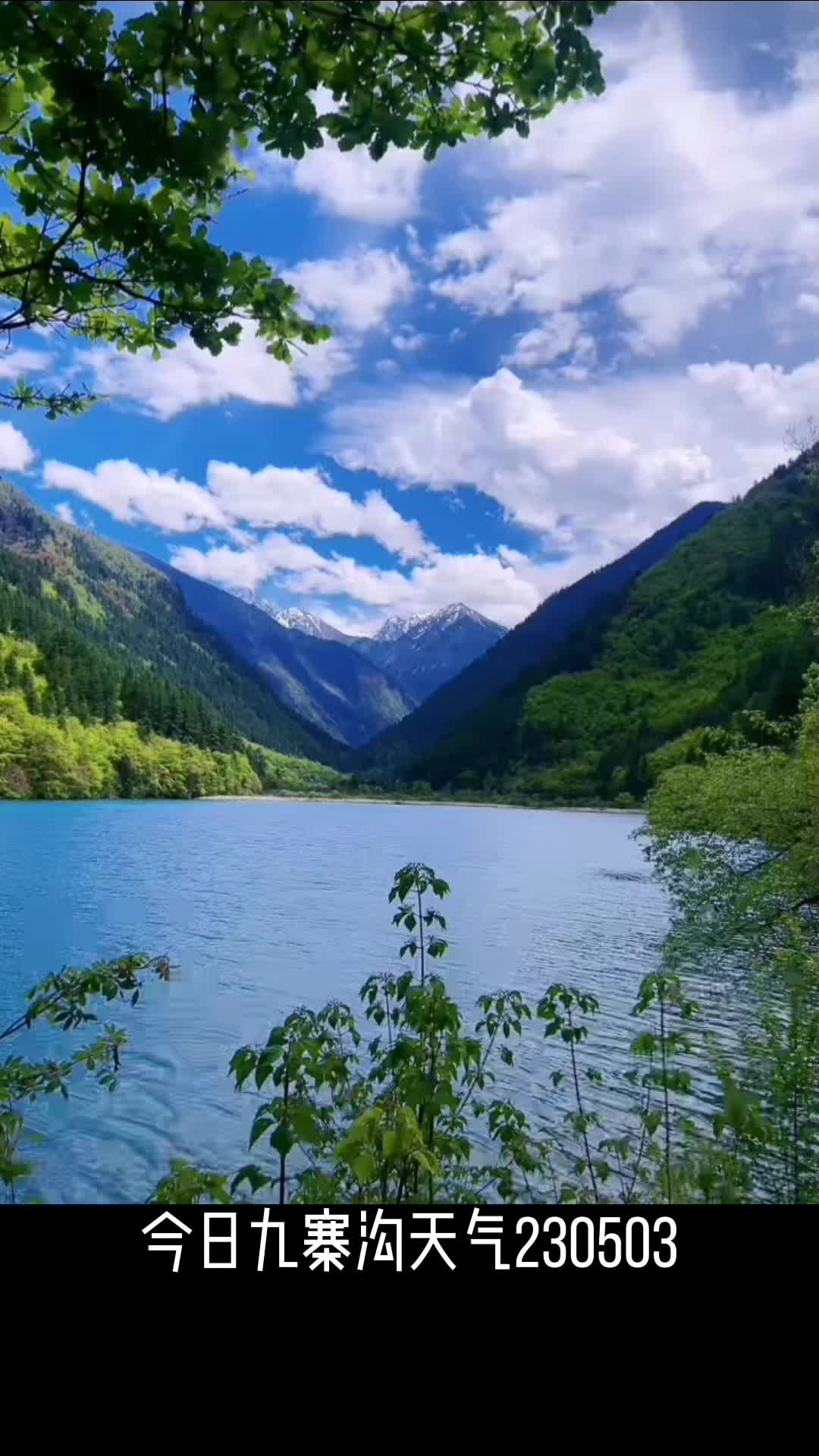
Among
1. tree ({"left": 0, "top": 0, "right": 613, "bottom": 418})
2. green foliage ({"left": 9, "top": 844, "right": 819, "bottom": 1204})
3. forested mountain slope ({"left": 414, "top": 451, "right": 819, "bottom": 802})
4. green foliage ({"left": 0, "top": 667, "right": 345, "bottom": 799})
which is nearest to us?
tree ({"left": 0, "top": 0, "right": 613, "bottom": 418})

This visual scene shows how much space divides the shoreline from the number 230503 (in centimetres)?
12998

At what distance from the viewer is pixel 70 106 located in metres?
2.66

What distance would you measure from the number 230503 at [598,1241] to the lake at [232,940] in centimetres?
1032

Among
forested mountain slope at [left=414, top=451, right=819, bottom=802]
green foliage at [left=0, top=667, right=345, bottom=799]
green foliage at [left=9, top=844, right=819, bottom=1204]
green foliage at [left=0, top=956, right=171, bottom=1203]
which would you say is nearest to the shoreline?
green foliage at [left=0, top=667, right=345, bottom=799]

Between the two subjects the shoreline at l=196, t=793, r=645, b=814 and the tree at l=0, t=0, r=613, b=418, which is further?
the shoreline at l=196, t=793, r=645, b=814

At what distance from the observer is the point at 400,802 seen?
181 metres

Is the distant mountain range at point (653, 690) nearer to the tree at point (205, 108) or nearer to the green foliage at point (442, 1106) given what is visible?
the green foliage at point (442, 1106)

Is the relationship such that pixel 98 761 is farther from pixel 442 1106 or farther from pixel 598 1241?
pixel 598 1241

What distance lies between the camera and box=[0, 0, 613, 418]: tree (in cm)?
258

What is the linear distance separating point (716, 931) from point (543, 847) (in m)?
45.9

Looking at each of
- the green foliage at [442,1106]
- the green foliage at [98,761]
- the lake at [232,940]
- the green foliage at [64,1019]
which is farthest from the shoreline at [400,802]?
the green foliage at [64,1019]

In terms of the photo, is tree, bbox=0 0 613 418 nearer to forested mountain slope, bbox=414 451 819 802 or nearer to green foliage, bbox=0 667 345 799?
green foliage, bbox=0 667 345 799

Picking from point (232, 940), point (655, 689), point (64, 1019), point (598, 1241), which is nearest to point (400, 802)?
point (655, 689)

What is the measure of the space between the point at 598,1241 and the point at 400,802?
179 meters
